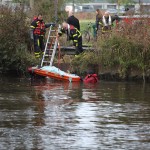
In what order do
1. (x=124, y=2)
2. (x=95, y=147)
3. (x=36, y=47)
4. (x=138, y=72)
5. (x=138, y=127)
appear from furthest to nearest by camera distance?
(x=124, y=2), (x=36, y=47), (x=138, y=72), (x=138, y=127), (x=95, y=147)

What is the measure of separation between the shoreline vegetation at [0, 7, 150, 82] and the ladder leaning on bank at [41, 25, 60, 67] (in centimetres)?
59

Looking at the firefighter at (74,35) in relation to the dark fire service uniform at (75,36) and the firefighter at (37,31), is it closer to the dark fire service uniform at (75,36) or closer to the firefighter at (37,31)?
the dark fire service uniform at (75,36)

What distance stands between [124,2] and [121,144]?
4200 centimetres

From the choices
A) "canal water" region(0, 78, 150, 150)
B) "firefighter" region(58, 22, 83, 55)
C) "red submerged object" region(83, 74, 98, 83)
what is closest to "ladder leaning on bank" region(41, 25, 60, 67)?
"firefighter" region(58, 22, 83, 55)

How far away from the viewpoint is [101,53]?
2881cm

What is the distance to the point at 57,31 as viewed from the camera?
29656 millimetres

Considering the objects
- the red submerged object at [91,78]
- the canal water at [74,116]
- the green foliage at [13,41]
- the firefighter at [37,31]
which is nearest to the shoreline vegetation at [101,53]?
the green foliage at [13,41]

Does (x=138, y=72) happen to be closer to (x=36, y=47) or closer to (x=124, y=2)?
(x=36, y=47)

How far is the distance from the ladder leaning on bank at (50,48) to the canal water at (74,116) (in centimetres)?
249

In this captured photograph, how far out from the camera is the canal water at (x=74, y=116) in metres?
14.8

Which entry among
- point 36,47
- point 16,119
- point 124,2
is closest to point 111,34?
point 36,47

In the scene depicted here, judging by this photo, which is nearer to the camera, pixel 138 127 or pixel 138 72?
pixel 138 127

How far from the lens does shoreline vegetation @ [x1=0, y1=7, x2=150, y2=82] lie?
92.2 feet

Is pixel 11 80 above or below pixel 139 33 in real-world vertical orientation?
below
